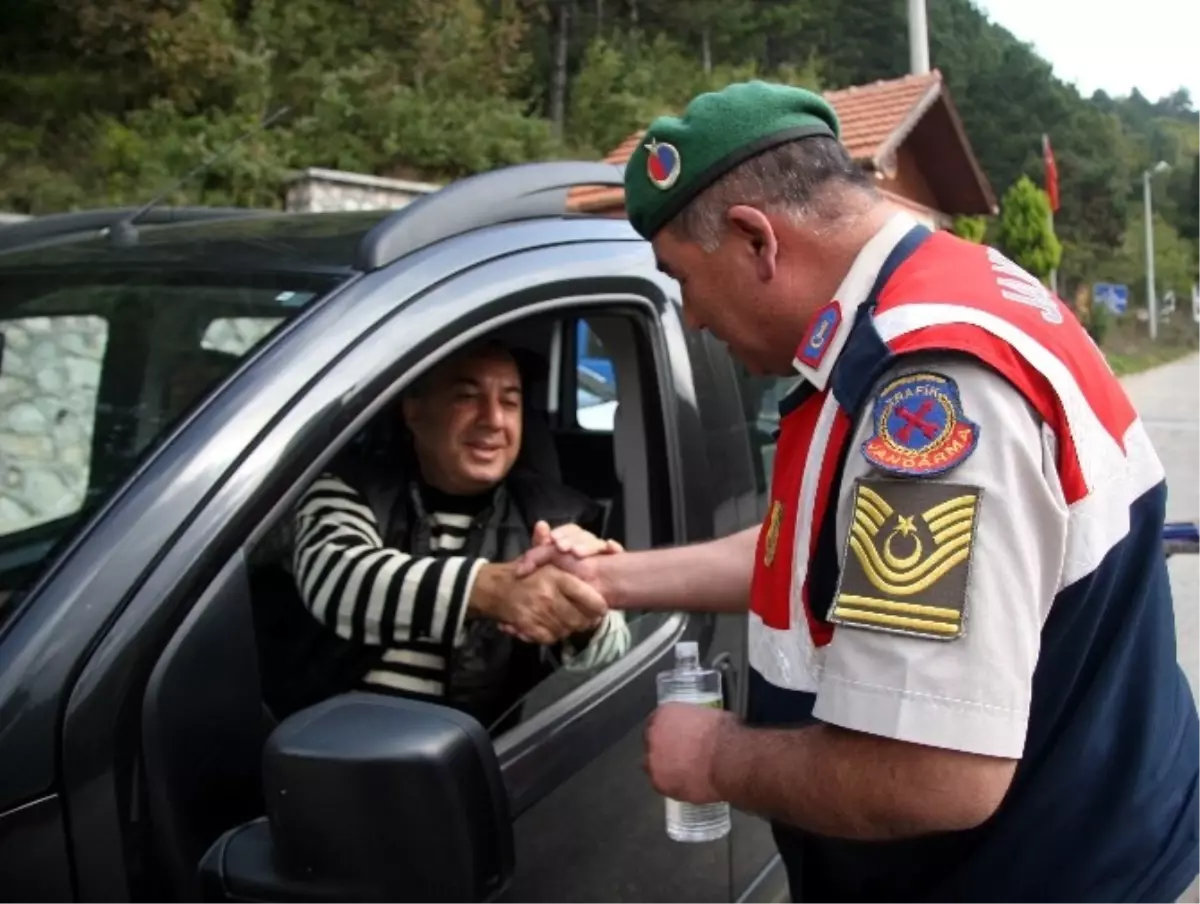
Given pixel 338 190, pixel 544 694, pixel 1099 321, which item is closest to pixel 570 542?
pixel 544 694

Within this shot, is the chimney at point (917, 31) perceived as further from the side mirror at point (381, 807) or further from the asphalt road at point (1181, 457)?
the side mirror at point (381, 807)

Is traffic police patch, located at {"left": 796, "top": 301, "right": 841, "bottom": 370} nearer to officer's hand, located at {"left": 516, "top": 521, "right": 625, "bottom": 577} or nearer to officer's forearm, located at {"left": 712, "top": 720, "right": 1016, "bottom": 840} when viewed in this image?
officer's forearm, located at {"left": 712, "top": 720, "right": 1016, "bottom": 840}

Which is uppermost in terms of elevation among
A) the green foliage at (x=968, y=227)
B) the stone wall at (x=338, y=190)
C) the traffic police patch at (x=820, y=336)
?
the stone wall at (x=338, y=190)

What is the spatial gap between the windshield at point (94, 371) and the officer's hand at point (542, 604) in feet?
1.82

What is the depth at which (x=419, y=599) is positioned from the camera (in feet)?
5.98

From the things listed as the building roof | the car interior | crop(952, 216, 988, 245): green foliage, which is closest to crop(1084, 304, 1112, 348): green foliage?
crop(952, 216, 988, 245): green foliage

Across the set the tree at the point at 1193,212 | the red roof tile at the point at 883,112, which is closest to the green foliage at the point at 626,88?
the red roof tile at the point at 883,112

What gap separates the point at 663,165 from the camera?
142 cm

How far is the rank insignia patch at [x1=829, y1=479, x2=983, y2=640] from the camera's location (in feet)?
3.46

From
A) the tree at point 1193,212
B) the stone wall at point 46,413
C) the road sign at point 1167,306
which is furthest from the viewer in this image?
the tree at point 1193,212

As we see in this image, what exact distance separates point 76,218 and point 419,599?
3.43 ft

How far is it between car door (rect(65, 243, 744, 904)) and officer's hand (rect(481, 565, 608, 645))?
0.11 m

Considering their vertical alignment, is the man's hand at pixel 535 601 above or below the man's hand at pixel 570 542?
below

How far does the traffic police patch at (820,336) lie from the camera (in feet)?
4.32
